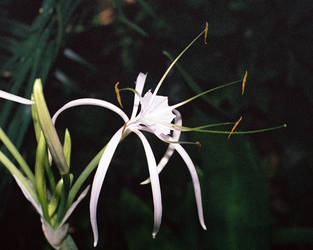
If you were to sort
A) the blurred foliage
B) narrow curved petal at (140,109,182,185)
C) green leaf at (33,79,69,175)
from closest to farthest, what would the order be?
green leaf at (33,79,69,175)
narrow curved petal at (140,109,182,185)
the blurred foliage

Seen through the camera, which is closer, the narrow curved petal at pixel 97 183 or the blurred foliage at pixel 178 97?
the narrow curved petal at pixel 97 183

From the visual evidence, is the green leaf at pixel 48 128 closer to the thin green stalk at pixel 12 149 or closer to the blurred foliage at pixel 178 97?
the thin green stalk at pixel 12 149

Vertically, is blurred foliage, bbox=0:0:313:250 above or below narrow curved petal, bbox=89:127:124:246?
below

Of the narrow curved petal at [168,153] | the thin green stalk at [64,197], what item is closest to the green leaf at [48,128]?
the thin green stalk at [64,197]

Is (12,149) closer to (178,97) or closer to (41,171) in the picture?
(41,171)

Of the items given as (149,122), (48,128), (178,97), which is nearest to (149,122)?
(149,122)

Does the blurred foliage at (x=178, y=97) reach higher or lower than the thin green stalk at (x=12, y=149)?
lower

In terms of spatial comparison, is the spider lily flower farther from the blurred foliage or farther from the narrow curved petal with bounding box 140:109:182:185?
the blurred foliage

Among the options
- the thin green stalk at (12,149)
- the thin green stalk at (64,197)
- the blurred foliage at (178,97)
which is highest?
the thin green stalk at (12,149)

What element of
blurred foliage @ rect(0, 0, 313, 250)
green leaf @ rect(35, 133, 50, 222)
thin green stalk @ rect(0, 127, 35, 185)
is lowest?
blurred foliage @ rect(0, 0, 313, 250)

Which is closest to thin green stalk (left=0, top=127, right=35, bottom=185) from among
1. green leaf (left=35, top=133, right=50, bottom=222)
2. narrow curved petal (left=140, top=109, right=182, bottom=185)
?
green leaf (left=35, top=133, right=50, bottom=222)
